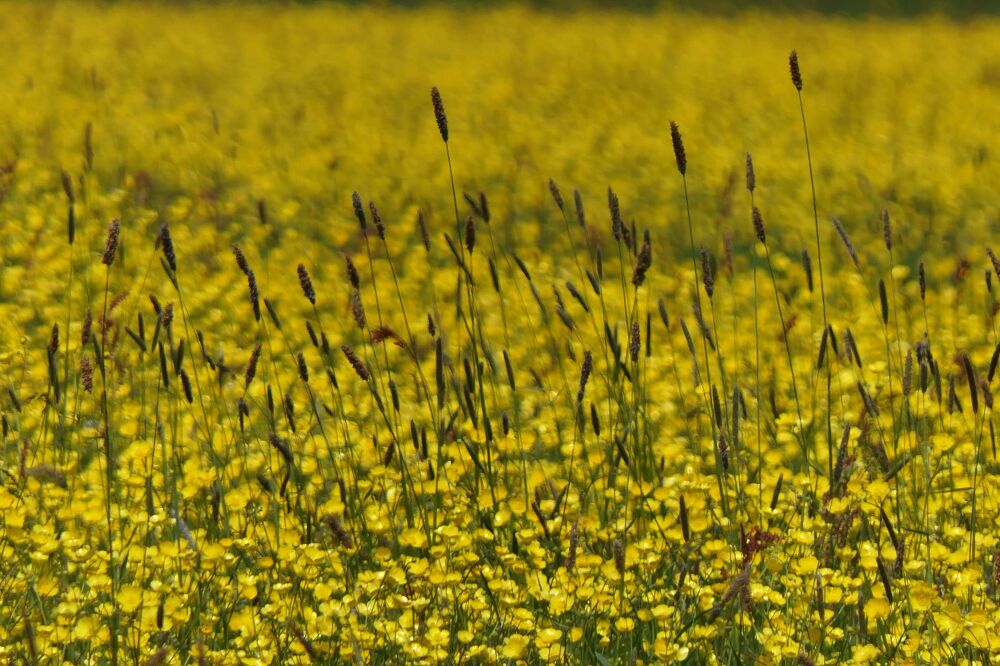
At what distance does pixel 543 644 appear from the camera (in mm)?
2781

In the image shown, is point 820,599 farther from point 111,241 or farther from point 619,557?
point 111,241

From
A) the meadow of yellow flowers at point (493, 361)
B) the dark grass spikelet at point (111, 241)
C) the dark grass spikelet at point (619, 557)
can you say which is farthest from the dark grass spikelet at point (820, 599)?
the dark grass spikelet at point (111, 241)

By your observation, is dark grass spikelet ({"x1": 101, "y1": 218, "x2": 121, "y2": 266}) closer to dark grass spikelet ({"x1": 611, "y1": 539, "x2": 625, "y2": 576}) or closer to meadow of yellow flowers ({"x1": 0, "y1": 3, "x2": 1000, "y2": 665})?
meadow of yellow flowers ({"x1": 0, "y1": 3, "x2": 1000, "y2": 665})

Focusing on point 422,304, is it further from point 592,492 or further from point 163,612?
point 163,612

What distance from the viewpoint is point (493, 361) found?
4074 mm

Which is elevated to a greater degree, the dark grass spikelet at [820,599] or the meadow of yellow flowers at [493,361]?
the dark grass spikelet at [820,599]

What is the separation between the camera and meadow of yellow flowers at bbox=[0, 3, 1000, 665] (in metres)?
3.02

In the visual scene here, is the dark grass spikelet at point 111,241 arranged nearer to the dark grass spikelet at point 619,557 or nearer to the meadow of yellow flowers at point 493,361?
the meadow of yellow flowers at point 493,361

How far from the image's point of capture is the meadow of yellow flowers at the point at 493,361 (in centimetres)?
302

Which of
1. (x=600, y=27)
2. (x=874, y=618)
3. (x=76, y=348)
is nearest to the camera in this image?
(x=874, y=618)

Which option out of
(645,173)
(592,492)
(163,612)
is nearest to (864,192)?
(645,173)

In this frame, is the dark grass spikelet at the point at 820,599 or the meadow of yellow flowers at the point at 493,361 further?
the meadow of yellow flowers at the point at 493,361

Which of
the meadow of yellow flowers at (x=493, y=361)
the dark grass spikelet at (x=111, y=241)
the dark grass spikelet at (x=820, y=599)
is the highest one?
the dark grass spikelet at (x=111, y=241)

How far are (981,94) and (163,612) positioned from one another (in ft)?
38.3
